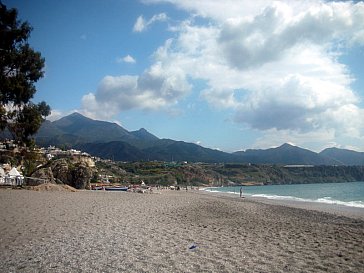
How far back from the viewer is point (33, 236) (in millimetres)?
9164

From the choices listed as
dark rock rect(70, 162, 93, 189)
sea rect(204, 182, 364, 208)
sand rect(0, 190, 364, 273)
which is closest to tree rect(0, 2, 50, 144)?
sand rect(0, 190, 364, 273)

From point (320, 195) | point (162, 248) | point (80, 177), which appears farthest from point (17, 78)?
point (320, 195)

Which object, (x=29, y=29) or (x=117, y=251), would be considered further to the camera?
(x=29, y=29)

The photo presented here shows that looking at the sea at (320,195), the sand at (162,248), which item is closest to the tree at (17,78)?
the sand at (162,248)

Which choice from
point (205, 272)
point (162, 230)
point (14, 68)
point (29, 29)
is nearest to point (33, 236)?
point (162, 230)

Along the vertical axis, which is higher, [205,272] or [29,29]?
[29,29]

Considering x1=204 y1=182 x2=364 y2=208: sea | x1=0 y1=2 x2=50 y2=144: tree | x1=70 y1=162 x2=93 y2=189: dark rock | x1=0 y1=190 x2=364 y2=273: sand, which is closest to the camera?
x1=0 y1=190 x2=364 y2=273: sand

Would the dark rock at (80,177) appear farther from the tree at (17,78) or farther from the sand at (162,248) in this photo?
the sand at (162,248)

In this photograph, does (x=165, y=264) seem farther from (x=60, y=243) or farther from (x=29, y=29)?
(x=29, y=29)

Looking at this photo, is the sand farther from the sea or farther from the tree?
the sea

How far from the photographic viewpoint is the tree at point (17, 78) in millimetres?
14398

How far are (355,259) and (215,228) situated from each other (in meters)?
5.22

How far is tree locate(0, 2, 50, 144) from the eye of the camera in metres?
14.4

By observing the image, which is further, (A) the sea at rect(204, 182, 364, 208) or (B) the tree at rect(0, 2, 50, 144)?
(A) the sea at rect(204, 182, 364, 208)
